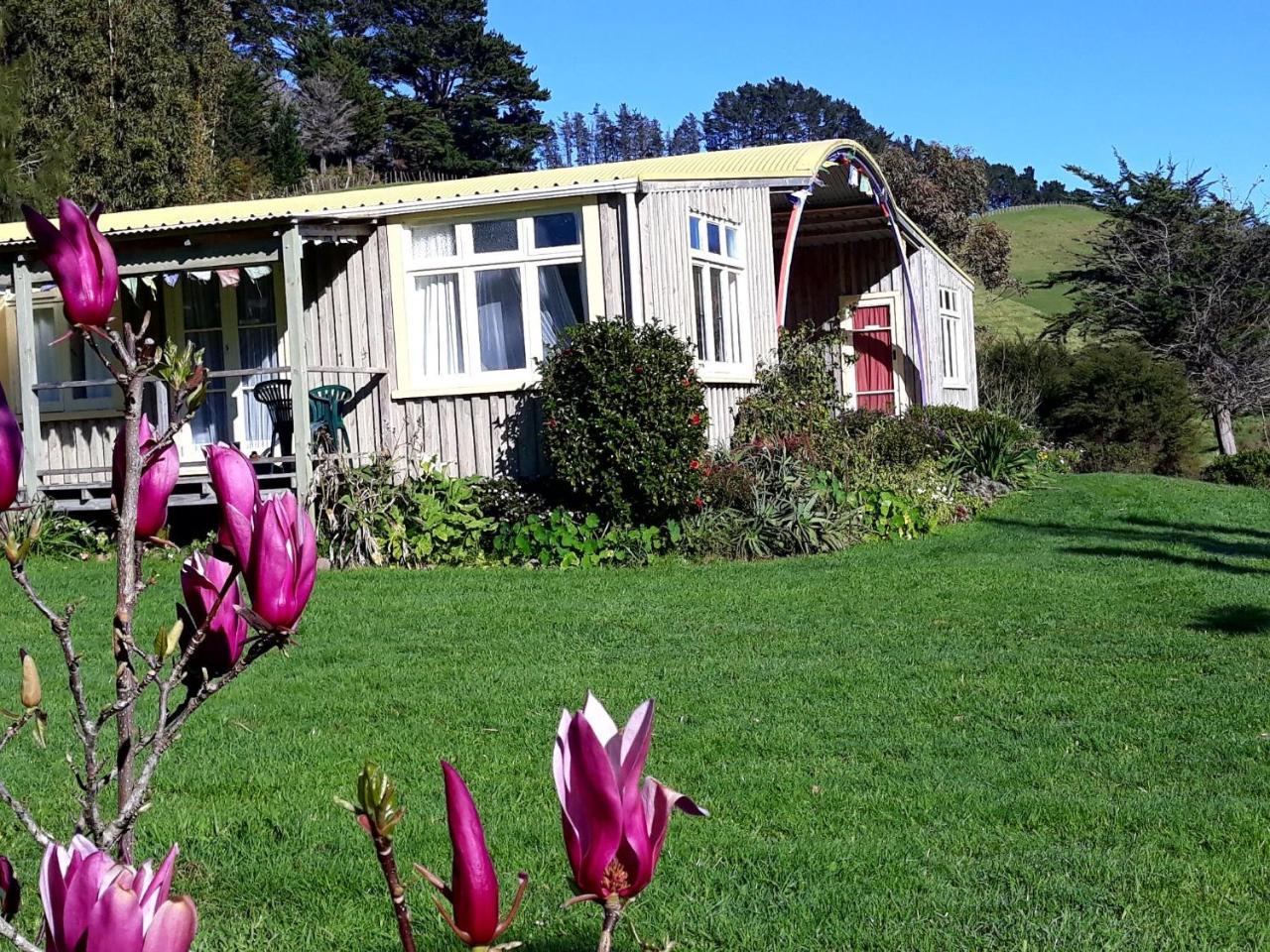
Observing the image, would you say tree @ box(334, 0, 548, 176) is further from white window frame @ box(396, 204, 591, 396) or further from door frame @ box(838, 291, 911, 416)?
white window frame @ box(396, 204, 591, 396)

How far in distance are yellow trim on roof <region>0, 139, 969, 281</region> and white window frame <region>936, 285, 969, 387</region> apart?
525cm

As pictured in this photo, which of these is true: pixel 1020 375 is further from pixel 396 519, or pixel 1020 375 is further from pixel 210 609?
pixel 210 609

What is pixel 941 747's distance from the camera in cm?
573

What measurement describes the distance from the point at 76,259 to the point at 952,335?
70.5ft

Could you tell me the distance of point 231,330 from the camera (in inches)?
567

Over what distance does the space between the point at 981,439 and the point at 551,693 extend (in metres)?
10.2

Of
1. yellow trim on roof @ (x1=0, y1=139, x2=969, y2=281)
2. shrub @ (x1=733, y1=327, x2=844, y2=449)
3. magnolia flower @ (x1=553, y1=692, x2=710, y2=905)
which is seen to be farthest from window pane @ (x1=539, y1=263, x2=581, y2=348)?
magnolia flower @ (x1=553, y1=692, x2=710, y2=905)

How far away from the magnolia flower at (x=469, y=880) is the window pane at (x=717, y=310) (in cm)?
1273

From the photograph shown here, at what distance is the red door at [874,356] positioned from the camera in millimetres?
20125

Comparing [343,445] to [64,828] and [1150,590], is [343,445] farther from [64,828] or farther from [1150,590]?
[64,828]

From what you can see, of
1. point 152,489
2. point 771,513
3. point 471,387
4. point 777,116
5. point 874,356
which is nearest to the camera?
point 152,489

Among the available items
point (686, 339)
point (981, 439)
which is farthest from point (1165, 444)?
point (686, 339)

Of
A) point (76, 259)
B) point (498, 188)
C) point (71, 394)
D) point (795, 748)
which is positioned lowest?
point (795, 748)

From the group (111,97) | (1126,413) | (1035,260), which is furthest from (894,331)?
(1035,260)
